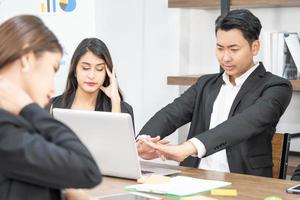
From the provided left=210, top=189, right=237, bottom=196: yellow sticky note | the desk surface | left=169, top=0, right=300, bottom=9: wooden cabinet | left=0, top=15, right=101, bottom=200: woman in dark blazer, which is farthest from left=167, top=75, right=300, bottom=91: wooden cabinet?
left=0, top=15, right=101, bottom=200: woman in dark blazer

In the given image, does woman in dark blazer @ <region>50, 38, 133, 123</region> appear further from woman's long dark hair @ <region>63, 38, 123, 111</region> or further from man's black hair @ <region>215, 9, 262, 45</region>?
man's black hair @ <region>215, 9, 262, 45</region>

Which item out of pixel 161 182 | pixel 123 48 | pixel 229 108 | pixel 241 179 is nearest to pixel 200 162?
pixel 229 108

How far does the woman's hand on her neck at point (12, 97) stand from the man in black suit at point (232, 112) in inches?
46.4

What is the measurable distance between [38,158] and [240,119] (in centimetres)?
147

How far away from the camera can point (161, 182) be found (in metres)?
1.97

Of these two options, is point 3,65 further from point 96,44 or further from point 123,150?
point 96,44

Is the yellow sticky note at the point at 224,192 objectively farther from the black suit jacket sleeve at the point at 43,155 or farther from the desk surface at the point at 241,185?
the black suit jacket sleeve at the point at 43,155

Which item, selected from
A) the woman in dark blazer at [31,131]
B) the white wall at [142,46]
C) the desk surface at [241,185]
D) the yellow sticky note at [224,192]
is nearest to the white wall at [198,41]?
the white wall at [142,46]

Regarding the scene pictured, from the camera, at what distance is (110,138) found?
6.57 ft

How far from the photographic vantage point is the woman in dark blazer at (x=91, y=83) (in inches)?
117

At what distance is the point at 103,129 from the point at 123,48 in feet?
6.59

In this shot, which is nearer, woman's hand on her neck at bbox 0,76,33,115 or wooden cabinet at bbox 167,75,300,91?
woman's hand on her neck at bbox 0,76,33,115

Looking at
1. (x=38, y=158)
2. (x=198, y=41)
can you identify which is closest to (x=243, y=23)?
(x=198, y=41)

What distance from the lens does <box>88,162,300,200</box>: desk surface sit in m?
1.87
